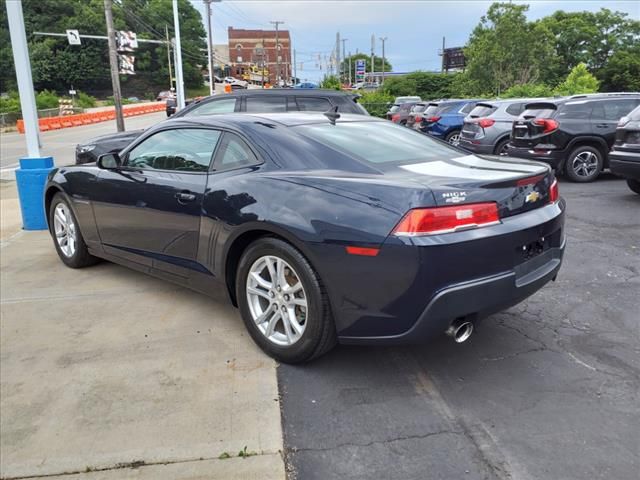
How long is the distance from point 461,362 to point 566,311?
127cm

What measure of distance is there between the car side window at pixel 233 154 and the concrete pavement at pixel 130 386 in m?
1.17

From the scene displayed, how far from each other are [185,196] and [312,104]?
497 cm

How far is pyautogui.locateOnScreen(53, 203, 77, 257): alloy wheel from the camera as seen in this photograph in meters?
5.27

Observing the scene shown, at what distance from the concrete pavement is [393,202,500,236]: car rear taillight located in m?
1.19

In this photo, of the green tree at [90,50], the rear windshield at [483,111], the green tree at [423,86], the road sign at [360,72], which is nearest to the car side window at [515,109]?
the rear windshield at [483,111]

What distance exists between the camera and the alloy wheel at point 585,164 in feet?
33.1

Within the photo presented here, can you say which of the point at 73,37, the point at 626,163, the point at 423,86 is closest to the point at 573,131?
the point at 626,163

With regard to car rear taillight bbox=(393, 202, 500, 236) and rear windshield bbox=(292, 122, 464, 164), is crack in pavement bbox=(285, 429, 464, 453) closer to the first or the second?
car rear taillight bbox=(393, 202, 500, 236)

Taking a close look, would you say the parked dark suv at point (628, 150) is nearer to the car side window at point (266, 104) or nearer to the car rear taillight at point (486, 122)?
the car rear taillight at point (486, 122)

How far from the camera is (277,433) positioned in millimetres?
2732

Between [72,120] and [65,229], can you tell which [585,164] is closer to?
[65,229]

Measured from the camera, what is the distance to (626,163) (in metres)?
7.64

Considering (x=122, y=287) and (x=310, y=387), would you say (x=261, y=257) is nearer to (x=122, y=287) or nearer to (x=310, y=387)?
(x=310, y=387)

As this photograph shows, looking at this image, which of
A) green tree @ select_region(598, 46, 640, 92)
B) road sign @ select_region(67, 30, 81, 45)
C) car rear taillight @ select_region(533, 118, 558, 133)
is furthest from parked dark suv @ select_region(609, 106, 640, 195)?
green tree @ select_region(598, 46, 640, 92)
